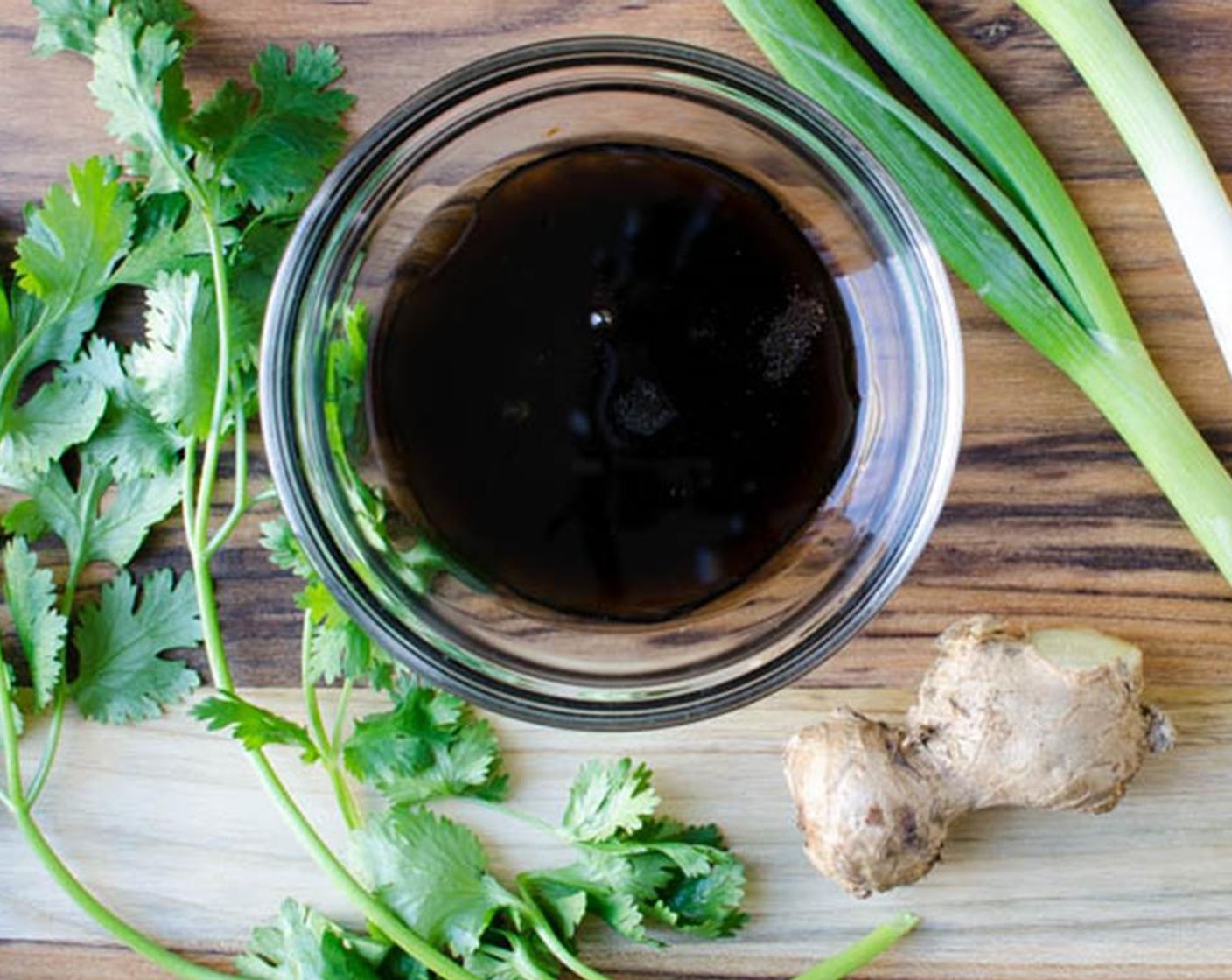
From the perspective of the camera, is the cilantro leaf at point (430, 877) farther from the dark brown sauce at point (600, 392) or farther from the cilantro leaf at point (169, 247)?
the cilantro leaf at point (169, 247)

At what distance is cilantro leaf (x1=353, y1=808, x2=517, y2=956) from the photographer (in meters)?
1.10

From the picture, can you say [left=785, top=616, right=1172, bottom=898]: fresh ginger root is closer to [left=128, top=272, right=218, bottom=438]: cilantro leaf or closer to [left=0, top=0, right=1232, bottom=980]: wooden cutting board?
[left=0, top=0, right=1232, bottom=980]: wooden cutting board

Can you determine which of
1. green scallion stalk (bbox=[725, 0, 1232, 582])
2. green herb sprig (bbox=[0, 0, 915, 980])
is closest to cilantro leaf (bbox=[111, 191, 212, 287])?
green herb sprig (bbox=[0, 0, 915, 980])

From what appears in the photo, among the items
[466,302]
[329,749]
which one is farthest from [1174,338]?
[329,749]

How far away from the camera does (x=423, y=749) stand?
1118 mm

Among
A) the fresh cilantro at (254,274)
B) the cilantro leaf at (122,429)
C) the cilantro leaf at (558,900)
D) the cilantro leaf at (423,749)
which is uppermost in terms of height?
the fresh cilantro at (254,274)

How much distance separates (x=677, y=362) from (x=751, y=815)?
315mm

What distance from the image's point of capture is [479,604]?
3.38 ft

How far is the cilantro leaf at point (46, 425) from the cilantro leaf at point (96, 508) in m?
0.01

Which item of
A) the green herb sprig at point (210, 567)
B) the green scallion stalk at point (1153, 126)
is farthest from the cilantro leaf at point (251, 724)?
the green scallion stalk at point (1153, 126)

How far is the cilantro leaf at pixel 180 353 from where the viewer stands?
3.52 feet

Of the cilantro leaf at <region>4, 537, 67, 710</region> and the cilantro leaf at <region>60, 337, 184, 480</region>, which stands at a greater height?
the cilantro leaf at <region>60, 337, 184, 480</region>

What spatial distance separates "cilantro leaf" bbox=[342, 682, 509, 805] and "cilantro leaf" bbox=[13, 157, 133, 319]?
0.31 m

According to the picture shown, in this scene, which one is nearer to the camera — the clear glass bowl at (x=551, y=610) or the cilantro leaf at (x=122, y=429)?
the clear glass bowl at (x=551, y=610)
